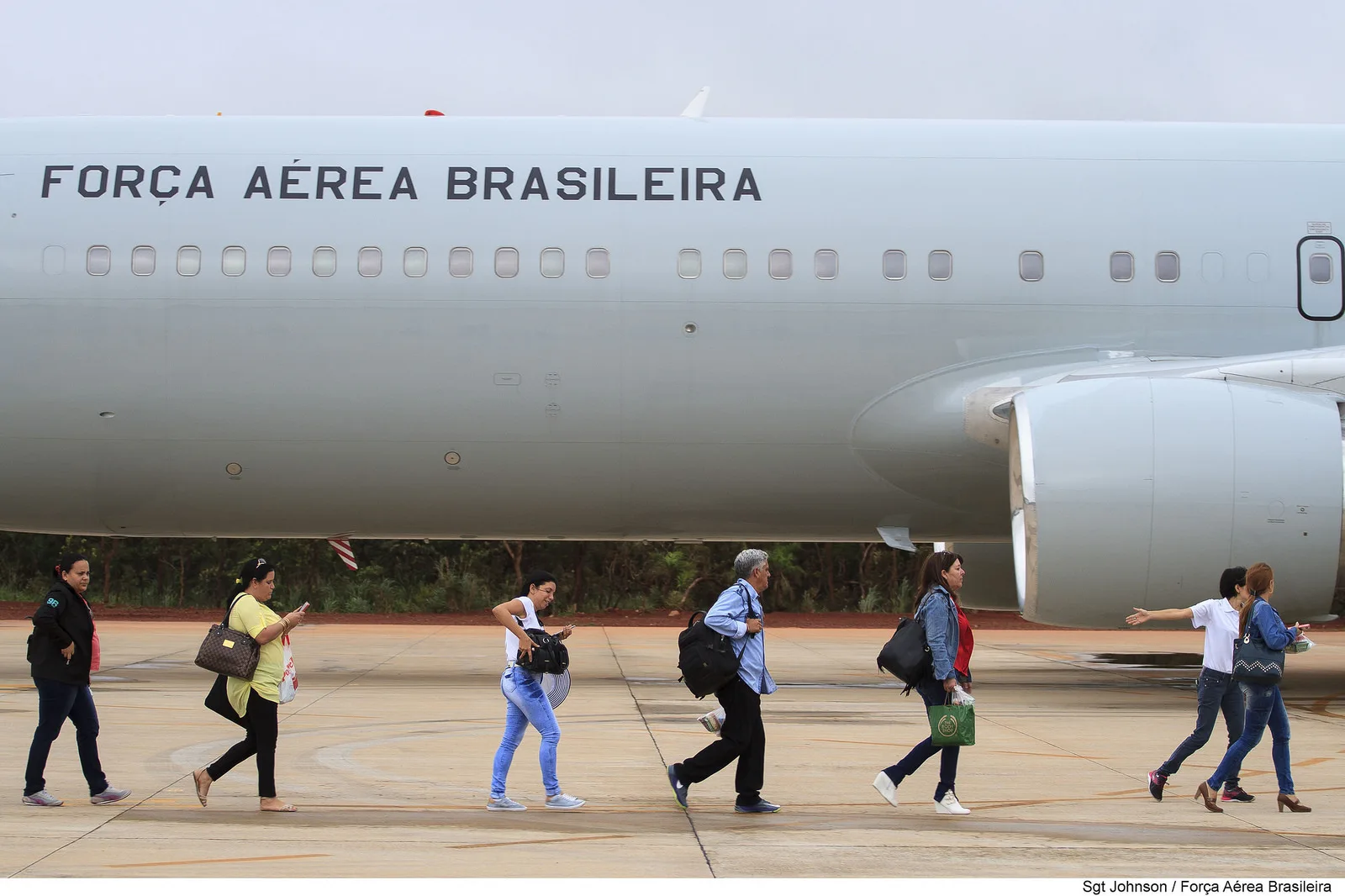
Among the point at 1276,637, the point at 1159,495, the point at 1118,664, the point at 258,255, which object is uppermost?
the point at 258,255

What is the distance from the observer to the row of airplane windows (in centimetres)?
1318

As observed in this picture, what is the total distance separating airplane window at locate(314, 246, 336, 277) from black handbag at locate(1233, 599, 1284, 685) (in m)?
8.96

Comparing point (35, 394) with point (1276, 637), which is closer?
point (1276, 637)

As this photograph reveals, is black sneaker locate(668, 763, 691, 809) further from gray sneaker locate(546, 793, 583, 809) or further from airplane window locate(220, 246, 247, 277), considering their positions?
airplane window locate(220, 246, 247, 277)

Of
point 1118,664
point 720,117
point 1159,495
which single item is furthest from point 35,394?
point 1118,664

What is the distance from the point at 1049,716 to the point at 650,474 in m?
4.47

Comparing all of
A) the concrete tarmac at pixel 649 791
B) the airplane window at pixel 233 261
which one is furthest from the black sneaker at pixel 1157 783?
the airplane window at pixel 233 261

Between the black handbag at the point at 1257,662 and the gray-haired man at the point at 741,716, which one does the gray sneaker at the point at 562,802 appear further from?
the black handbag at the point at 1257,662

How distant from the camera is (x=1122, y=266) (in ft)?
43.8

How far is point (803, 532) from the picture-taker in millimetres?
14484

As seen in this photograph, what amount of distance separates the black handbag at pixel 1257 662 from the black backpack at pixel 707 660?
297 cm

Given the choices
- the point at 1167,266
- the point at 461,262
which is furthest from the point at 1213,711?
the point at 461,262

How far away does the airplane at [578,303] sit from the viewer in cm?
1318

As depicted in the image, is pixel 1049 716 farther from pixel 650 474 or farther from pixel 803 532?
pixel 650 474
